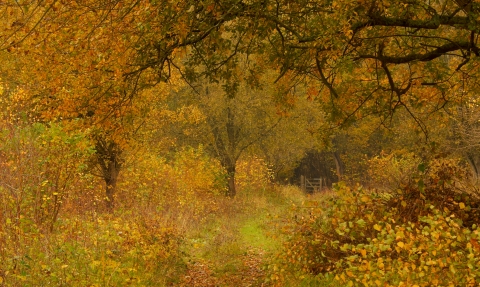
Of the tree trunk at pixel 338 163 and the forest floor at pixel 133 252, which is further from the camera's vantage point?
the tree trunk at pixel 338 163

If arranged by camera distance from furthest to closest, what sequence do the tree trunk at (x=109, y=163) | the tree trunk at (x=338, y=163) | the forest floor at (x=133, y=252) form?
the tree trunk at (x=338, y=163) → the tree trunk at (x=109, y=163) → the forest floor at (x=133, y=252)

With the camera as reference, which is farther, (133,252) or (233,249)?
(233,249)

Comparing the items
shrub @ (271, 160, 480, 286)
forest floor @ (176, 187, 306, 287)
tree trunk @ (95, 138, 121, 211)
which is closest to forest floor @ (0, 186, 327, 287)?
forest floor @ (176, 187, 306, 287)

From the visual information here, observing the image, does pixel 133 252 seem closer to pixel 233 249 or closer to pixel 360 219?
pixel 360 219

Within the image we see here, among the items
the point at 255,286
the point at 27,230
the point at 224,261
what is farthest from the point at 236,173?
the point at 27,230

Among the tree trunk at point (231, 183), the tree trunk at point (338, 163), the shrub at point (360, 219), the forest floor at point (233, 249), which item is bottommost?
the forest floor at point (233, 249)

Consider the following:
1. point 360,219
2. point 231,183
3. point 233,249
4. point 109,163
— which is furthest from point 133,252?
point 231,183

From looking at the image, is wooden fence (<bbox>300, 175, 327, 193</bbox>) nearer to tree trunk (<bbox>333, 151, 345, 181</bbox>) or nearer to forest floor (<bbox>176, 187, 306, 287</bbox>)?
tree trunk (<bbox>333, 151, 345, 181</bbox>)

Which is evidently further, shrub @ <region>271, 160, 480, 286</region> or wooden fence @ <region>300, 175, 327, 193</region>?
wooden fence @ <region>300, 175, 327, 193</region>

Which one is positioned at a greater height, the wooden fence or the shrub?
the wooden fence

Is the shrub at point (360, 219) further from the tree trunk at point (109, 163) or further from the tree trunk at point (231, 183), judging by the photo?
Answer: the tree trunk at point (231, 183)

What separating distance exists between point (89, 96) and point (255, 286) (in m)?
4.30

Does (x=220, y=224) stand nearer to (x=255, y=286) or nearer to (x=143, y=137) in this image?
(x=143, y=137)

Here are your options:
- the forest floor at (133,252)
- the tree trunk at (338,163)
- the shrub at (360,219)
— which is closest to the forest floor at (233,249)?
the forest floor at (133,252)
